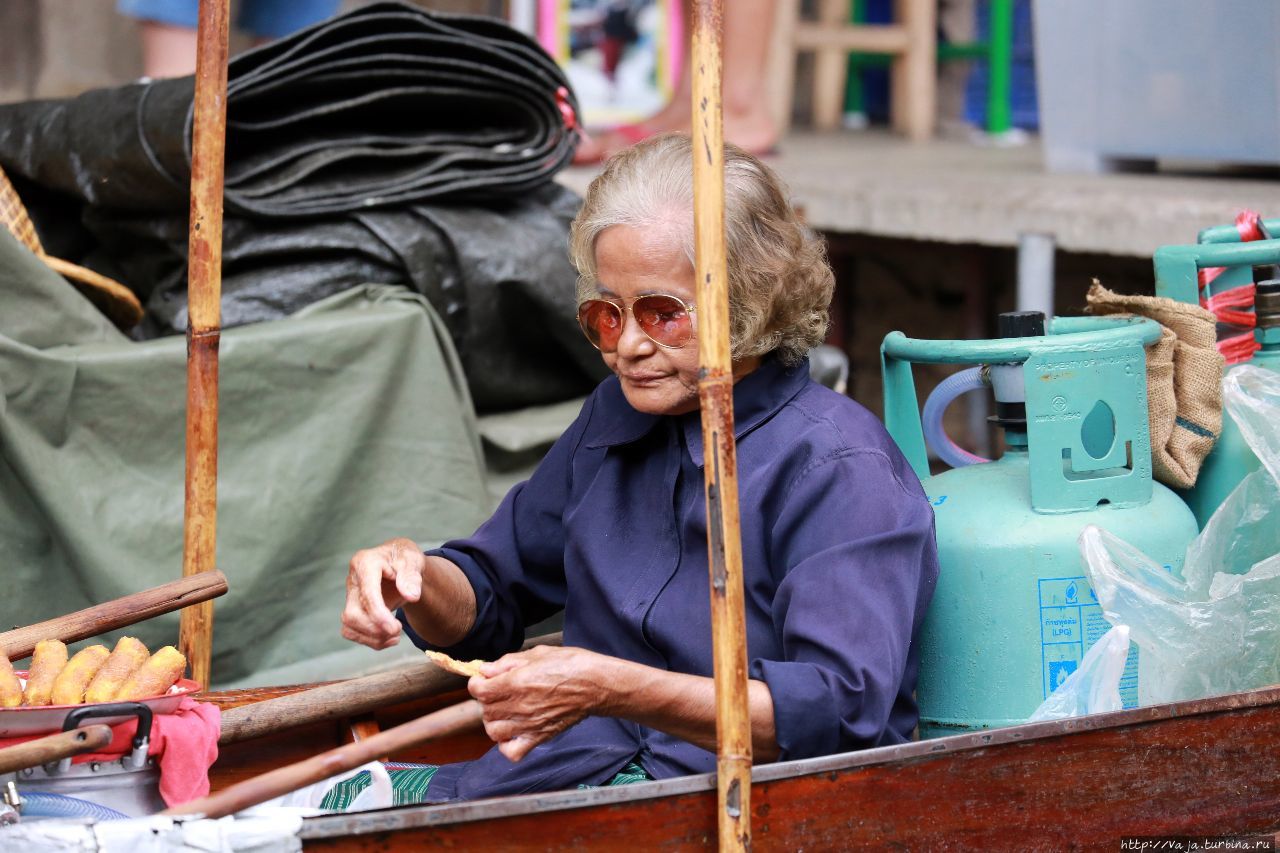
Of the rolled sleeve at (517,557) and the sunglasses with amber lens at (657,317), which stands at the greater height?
the sunglasses with amber lens at (657,317)

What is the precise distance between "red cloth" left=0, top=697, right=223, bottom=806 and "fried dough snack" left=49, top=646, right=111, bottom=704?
2.2 inches

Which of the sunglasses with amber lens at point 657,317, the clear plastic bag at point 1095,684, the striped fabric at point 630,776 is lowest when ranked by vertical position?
the striped fabric at point 630,776

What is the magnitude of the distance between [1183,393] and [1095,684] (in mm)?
483

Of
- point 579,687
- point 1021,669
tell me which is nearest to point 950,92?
point 1021,669

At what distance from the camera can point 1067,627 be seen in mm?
2037

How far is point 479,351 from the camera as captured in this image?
3.30 metres

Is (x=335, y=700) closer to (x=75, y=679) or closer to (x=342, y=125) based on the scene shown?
(x=75, y=679)

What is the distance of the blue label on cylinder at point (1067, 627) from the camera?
6.66 feet

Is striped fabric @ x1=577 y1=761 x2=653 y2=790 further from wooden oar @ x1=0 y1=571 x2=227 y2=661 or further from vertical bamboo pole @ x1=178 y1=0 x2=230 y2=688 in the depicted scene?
vertical bamboo pole @ x1=178 y1=0 x2=230 y2=688

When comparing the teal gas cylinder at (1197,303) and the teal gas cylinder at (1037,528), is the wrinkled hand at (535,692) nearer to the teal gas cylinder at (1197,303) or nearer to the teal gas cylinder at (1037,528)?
the teal gas cylinder at (1037,528)

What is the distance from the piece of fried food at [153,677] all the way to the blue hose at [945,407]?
42.5 inches

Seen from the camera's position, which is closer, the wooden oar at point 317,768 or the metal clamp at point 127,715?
the wooden oar at point 317,768

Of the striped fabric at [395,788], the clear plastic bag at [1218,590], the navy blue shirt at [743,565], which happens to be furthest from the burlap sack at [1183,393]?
the striped fabric at [395,788]

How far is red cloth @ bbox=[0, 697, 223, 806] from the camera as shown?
1729mm
